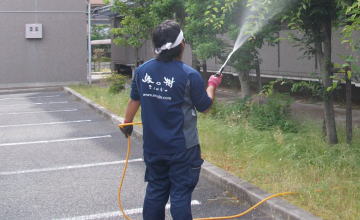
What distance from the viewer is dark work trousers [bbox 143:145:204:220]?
378 centimetres

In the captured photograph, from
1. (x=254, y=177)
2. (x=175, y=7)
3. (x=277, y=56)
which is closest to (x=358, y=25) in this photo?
(x=254, y=177)

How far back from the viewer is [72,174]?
6.53 m


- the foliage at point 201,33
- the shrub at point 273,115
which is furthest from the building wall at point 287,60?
the shrub at point 273,115

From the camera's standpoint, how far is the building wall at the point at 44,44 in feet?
65.6

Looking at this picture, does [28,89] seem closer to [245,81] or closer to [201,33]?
[201,33]

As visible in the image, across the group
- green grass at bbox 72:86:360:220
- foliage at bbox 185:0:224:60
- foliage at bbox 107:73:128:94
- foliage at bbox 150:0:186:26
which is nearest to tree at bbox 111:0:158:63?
foliage at bbox 107:73:128:94

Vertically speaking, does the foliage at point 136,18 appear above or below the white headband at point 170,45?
above

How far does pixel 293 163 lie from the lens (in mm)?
5805

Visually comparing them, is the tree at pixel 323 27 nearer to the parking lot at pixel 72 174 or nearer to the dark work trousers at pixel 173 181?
the parking lot at pixel 72 174

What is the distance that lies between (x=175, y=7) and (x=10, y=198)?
6.76m

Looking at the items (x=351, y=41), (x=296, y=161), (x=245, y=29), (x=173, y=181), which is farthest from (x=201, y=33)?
(x=173, y=181)

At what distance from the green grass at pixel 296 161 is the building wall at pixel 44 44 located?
13422 mm

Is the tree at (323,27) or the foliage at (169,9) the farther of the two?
the foliage at (169,9)

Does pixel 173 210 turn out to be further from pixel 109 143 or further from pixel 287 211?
pixel 109 143
